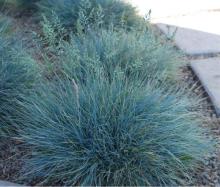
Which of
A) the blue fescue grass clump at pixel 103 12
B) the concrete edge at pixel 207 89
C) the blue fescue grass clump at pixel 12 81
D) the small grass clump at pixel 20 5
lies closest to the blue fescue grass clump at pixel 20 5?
the small grass clump at pixel 20 5

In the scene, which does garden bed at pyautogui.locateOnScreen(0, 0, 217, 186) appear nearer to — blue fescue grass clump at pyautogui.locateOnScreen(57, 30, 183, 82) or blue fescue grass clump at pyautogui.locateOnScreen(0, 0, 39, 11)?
blue fescue grass clump at pyautogui.locateOnScreen(57, 30, 183, 82)

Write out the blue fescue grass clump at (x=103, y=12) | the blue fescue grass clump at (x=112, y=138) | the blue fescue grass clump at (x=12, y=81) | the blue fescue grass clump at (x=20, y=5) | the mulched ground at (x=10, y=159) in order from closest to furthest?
the blue fescue grass clump at (x=112, y=138) → the mulched ground at (x=10, y=159) → the blue fescue grass clump at (x=12, y=81) → the blue fescue grass clump at (x=103, y=12) → the blue fescue grass clump at (x=20, y=5)

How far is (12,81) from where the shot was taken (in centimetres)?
357

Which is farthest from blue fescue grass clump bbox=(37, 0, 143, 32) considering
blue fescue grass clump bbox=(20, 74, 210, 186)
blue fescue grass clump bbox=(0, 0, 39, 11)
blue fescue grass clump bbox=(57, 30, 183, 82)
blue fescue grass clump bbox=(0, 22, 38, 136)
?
blue fescue grass clump bbox=(20, 74, 210, 186)

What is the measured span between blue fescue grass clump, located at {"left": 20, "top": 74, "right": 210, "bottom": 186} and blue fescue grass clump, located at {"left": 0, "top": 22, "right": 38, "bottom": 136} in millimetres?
297

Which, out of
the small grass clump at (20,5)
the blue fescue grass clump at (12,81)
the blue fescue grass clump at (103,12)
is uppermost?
the blue fescue grass clump at (12,81)

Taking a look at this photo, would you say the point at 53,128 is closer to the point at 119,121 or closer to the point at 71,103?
the point at 71,103

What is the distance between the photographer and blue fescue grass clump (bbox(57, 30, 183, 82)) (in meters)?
3.66

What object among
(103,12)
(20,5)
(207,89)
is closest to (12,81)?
(207,89)

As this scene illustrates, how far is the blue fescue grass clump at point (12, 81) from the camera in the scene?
3.44 m

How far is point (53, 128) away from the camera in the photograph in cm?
304

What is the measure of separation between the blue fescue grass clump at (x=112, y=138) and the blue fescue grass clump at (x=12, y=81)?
0.30 m

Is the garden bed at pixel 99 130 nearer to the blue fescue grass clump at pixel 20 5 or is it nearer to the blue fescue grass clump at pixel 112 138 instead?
the blue fescue grass clump at pixel 112 138

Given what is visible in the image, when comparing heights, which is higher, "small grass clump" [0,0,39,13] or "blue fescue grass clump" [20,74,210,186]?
"blue fescue grass clump" [20,74,210,186]
